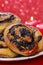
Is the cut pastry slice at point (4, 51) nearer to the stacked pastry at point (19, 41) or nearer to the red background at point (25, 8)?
the stacked pastry at point (19, 41)

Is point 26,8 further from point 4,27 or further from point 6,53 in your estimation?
point 6,53

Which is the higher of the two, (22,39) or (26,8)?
(26,8)

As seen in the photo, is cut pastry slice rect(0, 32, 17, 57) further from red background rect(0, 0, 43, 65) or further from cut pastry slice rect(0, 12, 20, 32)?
red background rect(0, 0, 43, 65)

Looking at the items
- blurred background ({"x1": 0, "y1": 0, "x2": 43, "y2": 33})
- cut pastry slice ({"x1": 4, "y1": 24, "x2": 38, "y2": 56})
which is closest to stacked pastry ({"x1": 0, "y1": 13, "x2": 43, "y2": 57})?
cut pastry slice ({"x1": 4, "y1": 24, "x2": 38, "y2": 56})

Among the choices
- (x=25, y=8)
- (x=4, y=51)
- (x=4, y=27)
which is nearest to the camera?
(x=4, y=51)

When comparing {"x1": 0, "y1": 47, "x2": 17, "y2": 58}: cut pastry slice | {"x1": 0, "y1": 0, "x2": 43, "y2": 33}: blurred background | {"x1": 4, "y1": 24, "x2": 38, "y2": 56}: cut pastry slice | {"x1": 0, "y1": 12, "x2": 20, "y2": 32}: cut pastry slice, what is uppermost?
{"x1": 0, "y1": 0, "x2": 43, "y2": 33}: blurred background

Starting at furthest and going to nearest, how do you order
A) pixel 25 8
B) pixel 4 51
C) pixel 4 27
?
pixel 25 8 < pixel 4 27 < pixel 4 51

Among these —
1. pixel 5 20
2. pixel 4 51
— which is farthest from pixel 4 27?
pixel 4 51

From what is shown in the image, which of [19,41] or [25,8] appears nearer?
[19,41]

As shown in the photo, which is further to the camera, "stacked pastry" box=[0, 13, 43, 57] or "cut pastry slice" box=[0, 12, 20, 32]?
"cut pastry slice" box=[0, 12, 20, 32]

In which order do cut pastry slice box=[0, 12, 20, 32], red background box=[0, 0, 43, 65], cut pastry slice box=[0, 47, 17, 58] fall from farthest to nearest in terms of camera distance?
red background box=[0, 0, 43, 65]
cut pastry slice box=[0, 12, 20, 32]
cut pastry slice box=[0, 47, 17, 58]

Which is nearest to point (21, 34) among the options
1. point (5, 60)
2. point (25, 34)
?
point (25, 34)
